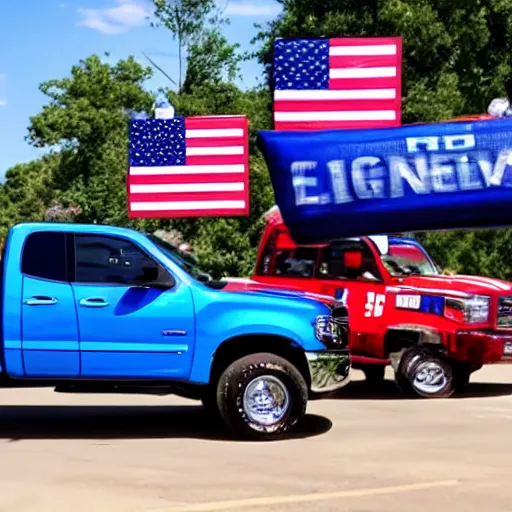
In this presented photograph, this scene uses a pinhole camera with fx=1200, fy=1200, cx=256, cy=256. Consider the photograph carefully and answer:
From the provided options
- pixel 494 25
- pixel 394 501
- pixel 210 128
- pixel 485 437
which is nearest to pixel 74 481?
pixel 394 501

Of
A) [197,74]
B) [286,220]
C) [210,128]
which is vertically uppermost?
[197,74]

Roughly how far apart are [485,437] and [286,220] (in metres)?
6.96

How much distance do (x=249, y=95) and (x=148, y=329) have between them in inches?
1404

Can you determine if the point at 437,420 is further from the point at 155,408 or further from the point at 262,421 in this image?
the point at 155,408

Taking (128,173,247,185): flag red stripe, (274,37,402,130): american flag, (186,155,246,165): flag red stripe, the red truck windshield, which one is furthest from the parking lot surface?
(186,155,246,165): flag red stripe

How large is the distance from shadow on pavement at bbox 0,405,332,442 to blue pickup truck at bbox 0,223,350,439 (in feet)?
1.80

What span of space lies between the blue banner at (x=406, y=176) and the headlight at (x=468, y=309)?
972 centimetres

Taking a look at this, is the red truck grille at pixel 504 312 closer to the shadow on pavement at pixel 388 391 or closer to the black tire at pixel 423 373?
the black tire at pixel 423 373

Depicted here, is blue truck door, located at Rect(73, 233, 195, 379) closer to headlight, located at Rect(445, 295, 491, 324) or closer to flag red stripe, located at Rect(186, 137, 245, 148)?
headlight, located at Rect(445, 295, 491, 324)

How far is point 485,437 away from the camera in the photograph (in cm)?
1122

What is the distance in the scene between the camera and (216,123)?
17.9m

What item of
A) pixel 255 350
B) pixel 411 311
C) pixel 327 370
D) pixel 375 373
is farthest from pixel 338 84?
pixel 375 373

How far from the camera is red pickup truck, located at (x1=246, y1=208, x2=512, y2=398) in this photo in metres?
14.3

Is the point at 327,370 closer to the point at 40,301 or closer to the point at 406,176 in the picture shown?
the point at 40,301
